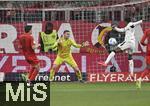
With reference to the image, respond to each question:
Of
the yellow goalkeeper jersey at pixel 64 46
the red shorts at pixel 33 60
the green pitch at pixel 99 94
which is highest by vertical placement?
the yellow goalkeeper jersey at pixel 64 46

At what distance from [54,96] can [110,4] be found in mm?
8847

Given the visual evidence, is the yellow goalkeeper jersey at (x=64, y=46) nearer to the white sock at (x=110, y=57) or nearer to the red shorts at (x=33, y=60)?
the red shorts at (x=33, y=60)

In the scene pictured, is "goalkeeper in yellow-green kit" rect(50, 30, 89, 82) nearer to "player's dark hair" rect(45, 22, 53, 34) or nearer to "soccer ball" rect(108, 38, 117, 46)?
"player's dark hair" rect(45, 22, 53, 34)

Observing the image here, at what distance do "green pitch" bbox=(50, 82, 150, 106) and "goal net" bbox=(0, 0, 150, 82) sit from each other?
128cm

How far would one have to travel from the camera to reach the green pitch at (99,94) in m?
15.8

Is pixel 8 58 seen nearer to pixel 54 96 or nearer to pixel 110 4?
pixel 110 4

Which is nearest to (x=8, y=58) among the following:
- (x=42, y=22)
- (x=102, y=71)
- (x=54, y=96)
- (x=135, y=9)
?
(x=42, y=22)

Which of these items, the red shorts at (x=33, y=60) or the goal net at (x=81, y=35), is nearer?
the red shorts at (x=33, y=60)

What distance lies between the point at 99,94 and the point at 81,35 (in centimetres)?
624

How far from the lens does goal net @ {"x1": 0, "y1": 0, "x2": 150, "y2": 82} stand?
938 inches

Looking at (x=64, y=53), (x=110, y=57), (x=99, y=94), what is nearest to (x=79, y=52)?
(x=110, y=57)

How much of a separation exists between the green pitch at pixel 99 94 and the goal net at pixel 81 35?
128 cm

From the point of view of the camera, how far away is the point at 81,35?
24141 millimetres

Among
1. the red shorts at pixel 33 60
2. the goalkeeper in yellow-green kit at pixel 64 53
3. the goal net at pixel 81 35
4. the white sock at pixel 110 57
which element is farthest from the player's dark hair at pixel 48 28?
the red shorts at pixel 33 60
